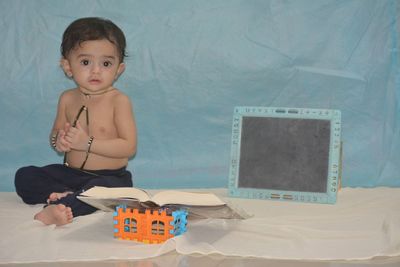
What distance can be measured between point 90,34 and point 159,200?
0.69 metres

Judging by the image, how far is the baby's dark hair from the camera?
2207mm

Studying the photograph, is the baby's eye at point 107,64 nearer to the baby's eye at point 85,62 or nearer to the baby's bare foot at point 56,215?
the baby's eye at point 85,62

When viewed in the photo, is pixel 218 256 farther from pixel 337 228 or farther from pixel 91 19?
pixel 91 19

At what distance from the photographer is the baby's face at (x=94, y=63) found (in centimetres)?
221

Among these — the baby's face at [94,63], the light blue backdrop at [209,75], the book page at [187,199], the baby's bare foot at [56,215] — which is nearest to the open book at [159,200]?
the book page at [187,199]

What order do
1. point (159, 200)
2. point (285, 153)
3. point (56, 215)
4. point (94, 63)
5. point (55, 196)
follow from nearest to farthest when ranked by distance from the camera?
point (159, 200)
point (56, 215)
point (55, 196)
point (94, 63)
point (285, 153)

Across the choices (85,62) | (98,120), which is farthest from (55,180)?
(85,62)

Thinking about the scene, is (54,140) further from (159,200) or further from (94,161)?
(159,200)

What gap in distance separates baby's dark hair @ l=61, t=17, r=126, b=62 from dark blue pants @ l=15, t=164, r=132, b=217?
0.36 metres

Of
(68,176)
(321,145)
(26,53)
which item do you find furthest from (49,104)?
(321,145)

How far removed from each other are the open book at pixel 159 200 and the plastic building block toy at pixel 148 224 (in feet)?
0.06

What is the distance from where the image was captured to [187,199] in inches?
69.0

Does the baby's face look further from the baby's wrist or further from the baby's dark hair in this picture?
the baby's wrist

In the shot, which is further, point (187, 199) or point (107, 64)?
point (107, 64)
